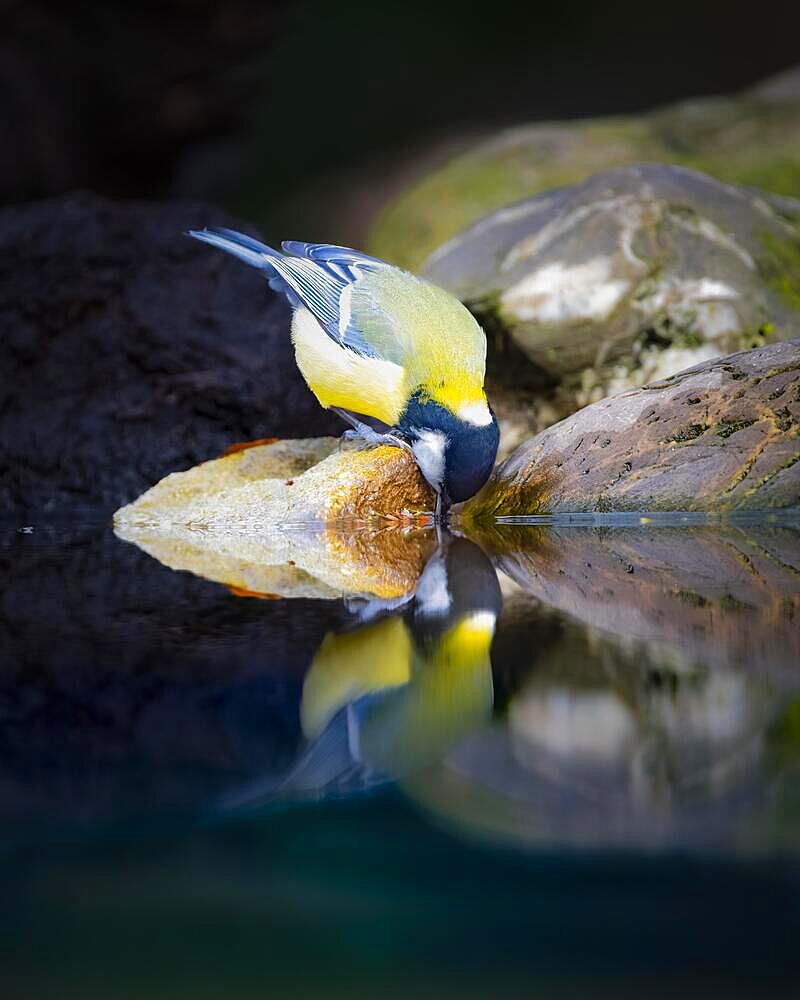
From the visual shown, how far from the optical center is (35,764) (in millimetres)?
738

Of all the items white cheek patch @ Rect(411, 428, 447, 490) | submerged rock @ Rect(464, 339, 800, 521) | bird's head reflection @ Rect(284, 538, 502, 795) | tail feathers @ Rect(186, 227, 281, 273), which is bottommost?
submerged rock @ Rect(464, 339, 800, 521)

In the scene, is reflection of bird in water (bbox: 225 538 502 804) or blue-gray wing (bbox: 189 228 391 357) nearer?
reflection of bird in water (bbox: 225 538 502 804)

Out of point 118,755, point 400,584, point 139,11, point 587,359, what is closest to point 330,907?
Answer: point 118,755

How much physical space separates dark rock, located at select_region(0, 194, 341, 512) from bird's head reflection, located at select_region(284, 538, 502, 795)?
10.5ft

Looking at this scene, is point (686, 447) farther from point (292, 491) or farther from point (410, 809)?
point (410, 809)

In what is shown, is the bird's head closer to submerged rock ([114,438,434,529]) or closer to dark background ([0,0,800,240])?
submerged rock ([114,438,434,529])

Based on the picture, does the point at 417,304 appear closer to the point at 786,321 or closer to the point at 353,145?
the point at 786,321

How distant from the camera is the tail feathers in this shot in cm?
352

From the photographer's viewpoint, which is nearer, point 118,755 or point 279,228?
point 118,755

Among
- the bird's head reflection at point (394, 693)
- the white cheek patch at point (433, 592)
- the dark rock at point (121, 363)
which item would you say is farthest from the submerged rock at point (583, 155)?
the bird's head reflection at point (394, 693)

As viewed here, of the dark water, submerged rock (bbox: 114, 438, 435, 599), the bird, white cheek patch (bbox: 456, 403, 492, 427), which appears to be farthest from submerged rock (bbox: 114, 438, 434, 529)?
the dark water

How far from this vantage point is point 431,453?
2.81 metres

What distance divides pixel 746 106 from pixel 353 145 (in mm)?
2540

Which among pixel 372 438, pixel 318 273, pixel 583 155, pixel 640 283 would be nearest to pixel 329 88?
pixel 583 155
